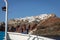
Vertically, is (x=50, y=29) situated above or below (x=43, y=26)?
below

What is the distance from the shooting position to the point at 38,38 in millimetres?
5949

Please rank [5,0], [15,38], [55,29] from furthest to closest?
1. [55,29]
2. [15,38]
3. [5,0]

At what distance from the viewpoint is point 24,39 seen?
6.90 metres

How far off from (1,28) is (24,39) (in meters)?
53.5

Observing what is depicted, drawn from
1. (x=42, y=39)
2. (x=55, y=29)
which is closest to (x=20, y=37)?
(x=42, y=39)

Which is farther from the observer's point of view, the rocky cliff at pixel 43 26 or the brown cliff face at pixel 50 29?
the rocky cliff at pixel 43 26

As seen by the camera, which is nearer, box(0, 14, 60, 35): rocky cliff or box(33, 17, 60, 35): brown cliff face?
box(33, 17, 60, 35): brown cliff face

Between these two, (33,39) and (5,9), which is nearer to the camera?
(5,9)

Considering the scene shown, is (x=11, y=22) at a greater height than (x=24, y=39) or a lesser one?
greater

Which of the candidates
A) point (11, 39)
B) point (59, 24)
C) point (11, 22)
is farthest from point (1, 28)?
point (11, 39)

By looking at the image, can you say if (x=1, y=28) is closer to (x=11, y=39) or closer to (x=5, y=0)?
(x=11, y=39)

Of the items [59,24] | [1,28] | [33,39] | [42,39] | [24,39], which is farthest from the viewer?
[1,28]

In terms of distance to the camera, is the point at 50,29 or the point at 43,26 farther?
the point at 43,26

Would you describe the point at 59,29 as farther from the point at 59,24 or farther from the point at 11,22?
the point at 11,22
